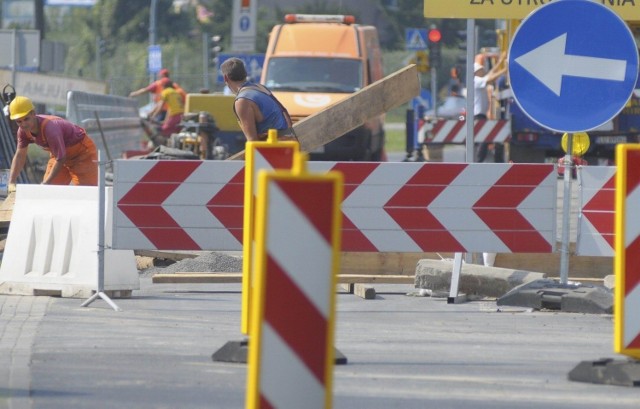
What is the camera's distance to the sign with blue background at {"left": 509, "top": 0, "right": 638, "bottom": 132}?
10531 millimetres

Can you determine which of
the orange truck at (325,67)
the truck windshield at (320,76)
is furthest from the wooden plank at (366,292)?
the truck windshield at (320,76)

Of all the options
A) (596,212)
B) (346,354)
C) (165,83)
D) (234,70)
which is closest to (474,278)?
(596,212)

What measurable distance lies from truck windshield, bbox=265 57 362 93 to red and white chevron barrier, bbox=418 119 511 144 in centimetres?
158

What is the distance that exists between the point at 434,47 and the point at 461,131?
519 inches

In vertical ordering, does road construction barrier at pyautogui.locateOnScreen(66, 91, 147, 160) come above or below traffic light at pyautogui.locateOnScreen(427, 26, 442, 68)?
below

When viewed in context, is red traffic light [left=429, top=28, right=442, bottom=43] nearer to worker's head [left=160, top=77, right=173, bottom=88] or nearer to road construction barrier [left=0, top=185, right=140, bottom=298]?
worker's head [left=160, top=77, right=173, bottom=88]

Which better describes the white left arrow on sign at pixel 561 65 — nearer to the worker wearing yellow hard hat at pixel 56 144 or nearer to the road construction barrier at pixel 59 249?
the road construction barrier at pixel 59 249

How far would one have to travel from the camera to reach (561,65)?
10.6 meters

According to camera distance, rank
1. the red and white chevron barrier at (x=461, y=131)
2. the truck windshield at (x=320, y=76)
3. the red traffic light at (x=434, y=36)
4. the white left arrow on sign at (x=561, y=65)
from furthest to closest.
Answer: the red traffic light at (x=434, y=36) → the truck windshield at (x=320, y=76) → the red and white chevron barrier at (x=461, y=131) → the white left arrow on sign at (x=561, y=65)

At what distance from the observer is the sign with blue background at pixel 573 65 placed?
34.6 feet

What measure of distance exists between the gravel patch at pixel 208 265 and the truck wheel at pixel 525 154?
13.8 meters

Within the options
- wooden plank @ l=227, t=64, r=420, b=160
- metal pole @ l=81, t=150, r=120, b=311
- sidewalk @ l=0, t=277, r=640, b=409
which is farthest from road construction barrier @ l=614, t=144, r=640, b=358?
wooden plank @ l=227, t=64, r=420, b=160

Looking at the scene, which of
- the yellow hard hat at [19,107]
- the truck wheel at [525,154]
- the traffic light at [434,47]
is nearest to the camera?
the yellow hard hat at [19,107]

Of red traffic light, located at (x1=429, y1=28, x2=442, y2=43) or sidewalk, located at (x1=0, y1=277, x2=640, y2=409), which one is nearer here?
sidewalk, located at (x1=0, y1=277, x2=640, y2=409)
